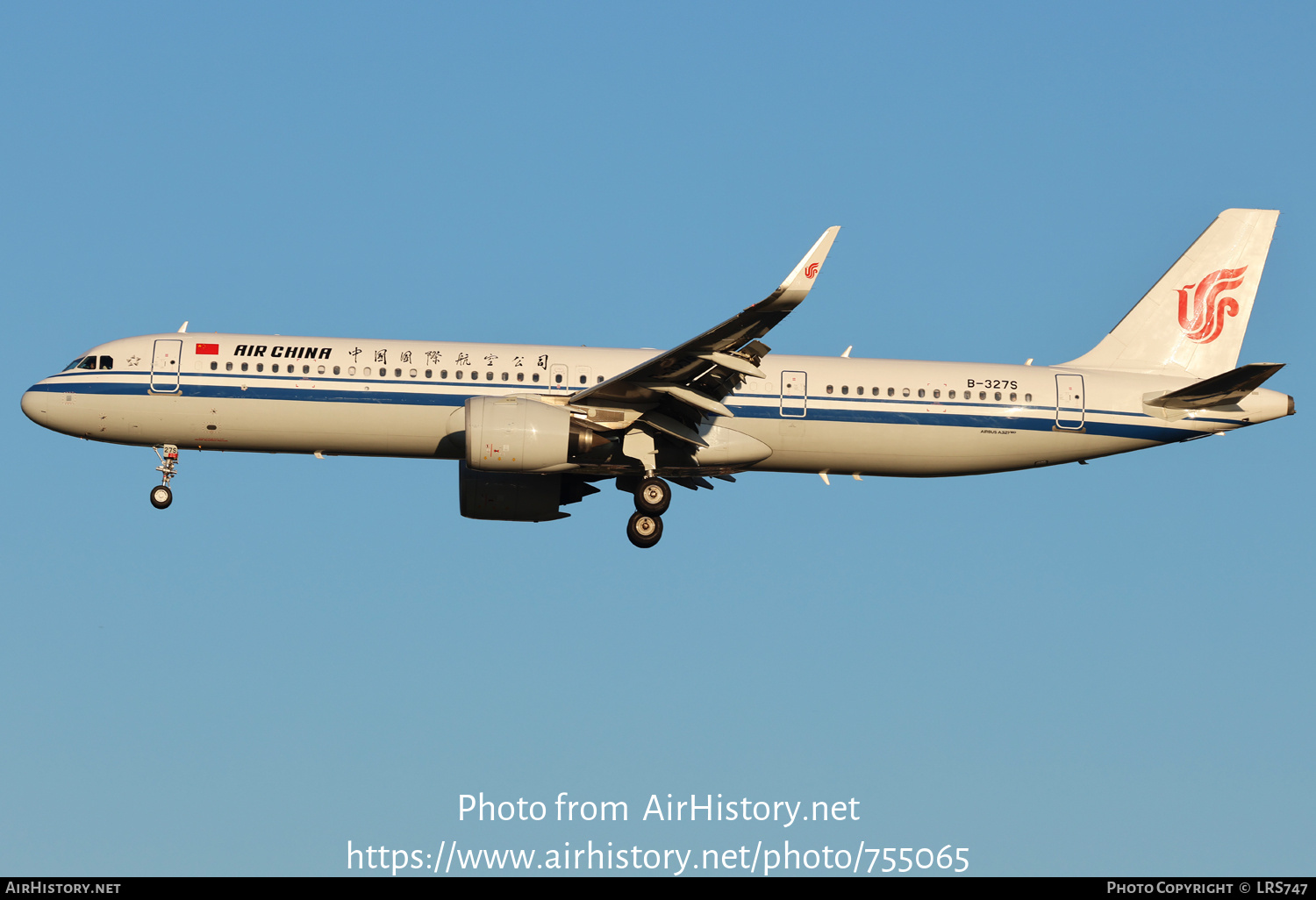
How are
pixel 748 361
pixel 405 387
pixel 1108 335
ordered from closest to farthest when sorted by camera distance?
pixel 748 361
pixel 405 387
pixel 1108 335

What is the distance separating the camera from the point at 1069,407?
117 feet

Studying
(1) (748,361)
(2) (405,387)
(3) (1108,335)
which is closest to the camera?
(1) (748,361)

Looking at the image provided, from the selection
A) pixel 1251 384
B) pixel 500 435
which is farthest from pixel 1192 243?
pixel 500 435

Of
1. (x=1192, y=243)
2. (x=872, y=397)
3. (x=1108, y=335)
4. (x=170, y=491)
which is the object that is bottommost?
(x=170, y=491)

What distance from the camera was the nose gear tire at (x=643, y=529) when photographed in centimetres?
3444

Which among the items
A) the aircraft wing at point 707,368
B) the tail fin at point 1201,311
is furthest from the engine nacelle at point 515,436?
the tail fin at point 1201,311

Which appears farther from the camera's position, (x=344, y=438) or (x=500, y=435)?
(x=344, y=438)

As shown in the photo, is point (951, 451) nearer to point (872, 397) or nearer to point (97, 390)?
point (872, 397)

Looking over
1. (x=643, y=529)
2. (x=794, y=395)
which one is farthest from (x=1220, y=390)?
(x=643, y=529)

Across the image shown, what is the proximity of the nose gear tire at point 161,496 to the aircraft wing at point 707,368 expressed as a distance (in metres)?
10.2

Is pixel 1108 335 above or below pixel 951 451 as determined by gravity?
above

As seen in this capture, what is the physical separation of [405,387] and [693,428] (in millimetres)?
6751

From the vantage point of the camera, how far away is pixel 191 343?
3441 centimetres

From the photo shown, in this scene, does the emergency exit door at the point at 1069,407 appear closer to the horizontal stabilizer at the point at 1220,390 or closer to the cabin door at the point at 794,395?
the horizontal stabilizer at the point at 1220,390
